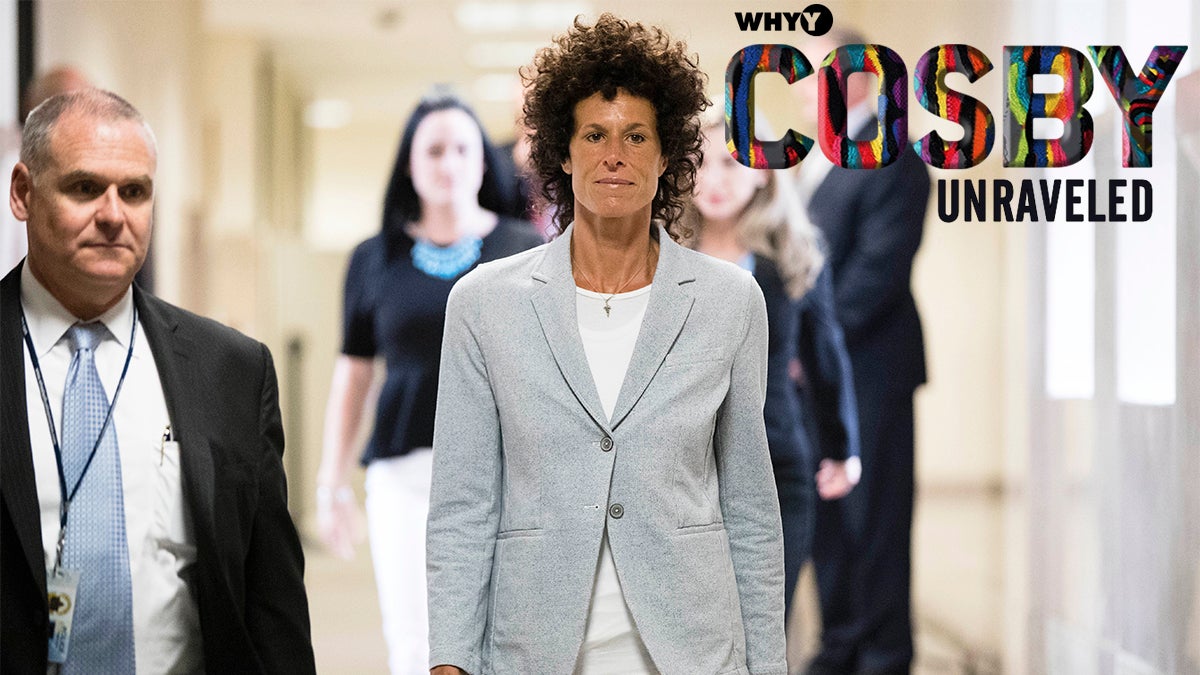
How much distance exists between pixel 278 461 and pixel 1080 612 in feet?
9.50

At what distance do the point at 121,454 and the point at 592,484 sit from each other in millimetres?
783

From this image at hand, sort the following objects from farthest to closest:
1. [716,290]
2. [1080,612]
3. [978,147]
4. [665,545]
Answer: [1080,612] < [978,147] < [716,290] < [665,545]

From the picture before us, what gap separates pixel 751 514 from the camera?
7.61 ft

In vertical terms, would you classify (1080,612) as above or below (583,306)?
below

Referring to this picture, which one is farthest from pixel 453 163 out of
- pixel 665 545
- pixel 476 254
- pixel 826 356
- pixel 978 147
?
pixel 665 545

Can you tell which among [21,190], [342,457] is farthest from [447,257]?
[21,190]

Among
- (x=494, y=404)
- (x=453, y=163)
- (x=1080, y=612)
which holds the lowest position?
(x=1080, y=612)

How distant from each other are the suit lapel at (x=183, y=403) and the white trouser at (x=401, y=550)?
70.4 inches

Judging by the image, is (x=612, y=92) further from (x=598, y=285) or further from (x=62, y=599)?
(x=62, y=599)

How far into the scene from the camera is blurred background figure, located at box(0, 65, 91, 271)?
Result: 161 inches

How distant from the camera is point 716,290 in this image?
236 cm

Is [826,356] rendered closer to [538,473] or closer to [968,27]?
[968,27]

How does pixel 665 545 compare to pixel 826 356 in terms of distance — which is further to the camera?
pixel 826 356

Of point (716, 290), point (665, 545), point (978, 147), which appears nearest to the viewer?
point (665, 545)
